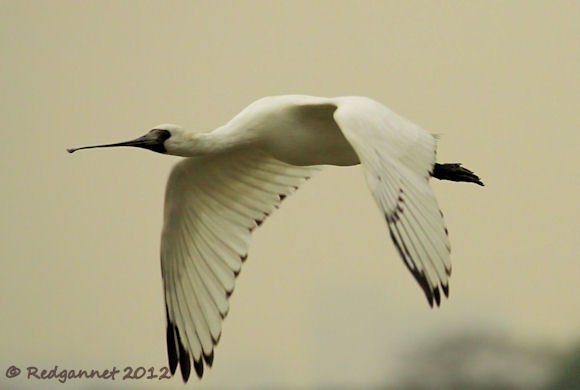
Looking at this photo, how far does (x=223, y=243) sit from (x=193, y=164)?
1.26 ft

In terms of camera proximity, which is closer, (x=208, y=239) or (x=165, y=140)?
(x=165, y=140)

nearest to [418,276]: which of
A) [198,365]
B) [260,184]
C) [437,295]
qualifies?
[437,295]

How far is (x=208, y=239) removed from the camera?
768 centimetres

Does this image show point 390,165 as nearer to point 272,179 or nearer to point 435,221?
point 435,221

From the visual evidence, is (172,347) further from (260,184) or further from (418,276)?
(418,276)

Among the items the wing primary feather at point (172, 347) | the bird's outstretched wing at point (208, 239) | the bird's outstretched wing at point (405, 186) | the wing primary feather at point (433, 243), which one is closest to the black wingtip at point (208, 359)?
the bird's outstretched wing at point (208, 239)

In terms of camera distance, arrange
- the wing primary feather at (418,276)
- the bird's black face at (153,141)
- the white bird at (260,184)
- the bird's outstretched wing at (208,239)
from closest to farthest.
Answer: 1. the wing primary feather at (418,276)
2. the white bird at (260,184)
3. the bird's black face at (153,141)
4. the bird's outstretched wing at (208,239)

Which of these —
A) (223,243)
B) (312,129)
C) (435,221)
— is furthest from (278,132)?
(435,221)

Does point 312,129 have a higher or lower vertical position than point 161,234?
higher

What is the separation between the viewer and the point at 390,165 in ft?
20.5

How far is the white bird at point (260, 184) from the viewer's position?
6.08 metres

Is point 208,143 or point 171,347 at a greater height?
point 208,143

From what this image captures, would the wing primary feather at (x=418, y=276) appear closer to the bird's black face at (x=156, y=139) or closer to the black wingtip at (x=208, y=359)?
the bird's black face at (x=156, y=139)

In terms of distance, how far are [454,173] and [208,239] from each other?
112cm
